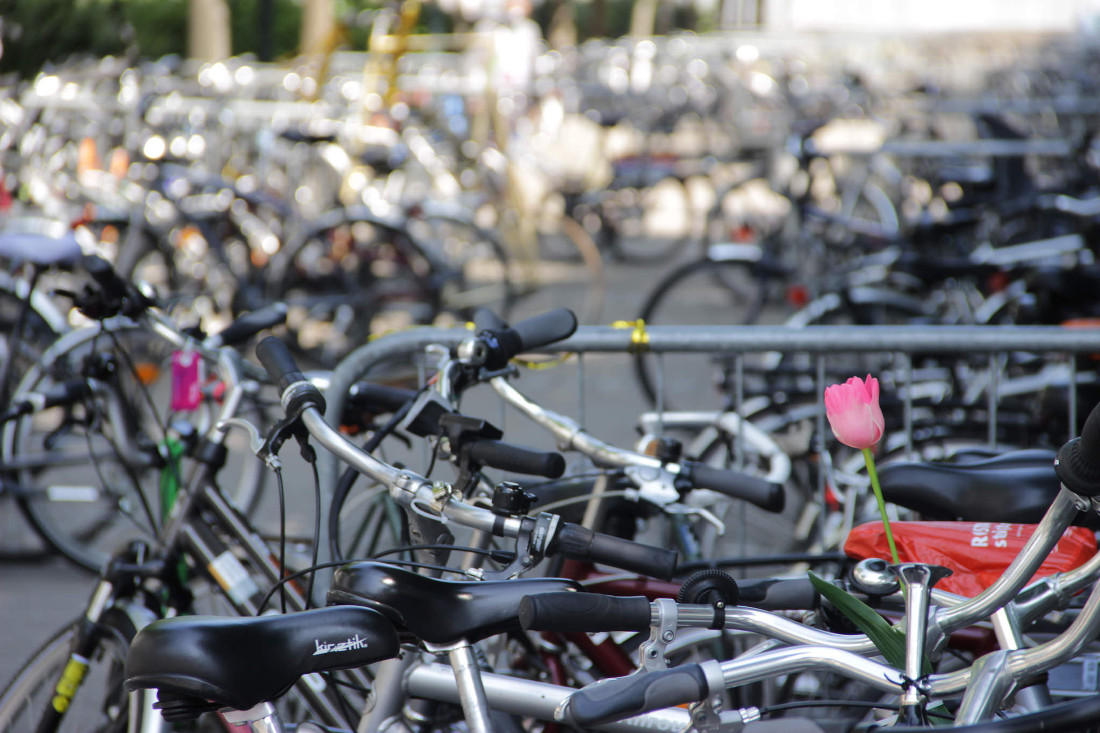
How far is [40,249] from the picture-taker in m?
3.36

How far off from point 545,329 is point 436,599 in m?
0.72

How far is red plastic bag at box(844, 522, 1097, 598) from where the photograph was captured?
185 cm

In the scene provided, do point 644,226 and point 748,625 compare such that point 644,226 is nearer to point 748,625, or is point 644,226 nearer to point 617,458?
point 617,458

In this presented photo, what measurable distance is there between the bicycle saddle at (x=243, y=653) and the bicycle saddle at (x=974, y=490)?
1014 mm

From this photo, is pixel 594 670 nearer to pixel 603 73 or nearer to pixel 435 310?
pixel 435 310

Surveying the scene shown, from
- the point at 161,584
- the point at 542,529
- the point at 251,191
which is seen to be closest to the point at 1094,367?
the point at 542,529

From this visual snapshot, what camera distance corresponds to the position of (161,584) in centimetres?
212

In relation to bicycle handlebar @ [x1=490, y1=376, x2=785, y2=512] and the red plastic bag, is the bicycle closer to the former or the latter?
the red plastic bag

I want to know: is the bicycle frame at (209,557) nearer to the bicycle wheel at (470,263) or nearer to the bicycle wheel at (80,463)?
the bicycle wheel at (80,463)

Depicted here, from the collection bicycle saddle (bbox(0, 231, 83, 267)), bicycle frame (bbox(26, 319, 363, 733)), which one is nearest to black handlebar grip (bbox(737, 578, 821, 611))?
bicycle frame (bbox(26, 319, 363, 733))

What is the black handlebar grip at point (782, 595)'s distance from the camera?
164cm

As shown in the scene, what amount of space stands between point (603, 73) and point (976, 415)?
39.9 feet

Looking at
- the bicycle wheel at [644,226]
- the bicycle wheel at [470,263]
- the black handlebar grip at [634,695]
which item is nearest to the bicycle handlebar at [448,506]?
the black handlebar grip at [634,695]

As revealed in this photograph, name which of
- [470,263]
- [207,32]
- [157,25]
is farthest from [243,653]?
[157,25]
